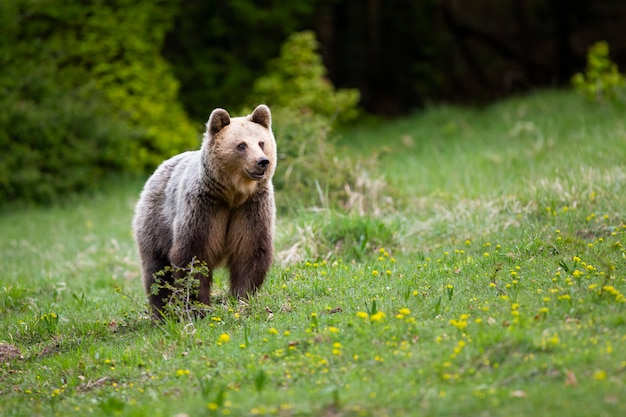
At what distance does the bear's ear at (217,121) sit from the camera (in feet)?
23.7

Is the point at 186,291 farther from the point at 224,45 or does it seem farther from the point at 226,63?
the point at 224,45

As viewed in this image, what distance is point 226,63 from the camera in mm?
21766

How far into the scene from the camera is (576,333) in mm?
5457

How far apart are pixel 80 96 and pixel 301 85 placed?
487 centimetres

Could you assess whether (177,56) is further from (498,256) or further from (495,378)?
(495,378)

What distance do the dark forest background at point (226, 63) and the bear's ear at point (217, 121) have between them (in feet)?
26.9

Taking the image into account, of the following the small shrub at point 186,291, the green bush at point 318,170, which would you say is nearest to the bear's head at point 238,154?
the small shrub at point 186,291

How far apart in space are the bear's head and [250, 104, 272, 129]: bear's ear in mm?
116

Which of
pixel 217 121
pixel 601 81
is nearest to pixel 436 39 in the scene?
pixel 601 81

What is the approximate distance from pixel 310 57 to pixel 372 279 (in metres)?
11.6

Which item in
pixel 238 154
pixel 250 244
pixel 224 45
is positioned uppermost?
pixel 224 45

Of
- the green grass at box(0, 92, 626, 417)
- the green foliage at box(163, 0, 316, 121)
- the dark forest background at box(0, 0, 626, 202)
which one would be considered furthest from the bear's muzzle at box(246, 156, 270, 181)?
the green foliage at box(163, 0, 316, 121)

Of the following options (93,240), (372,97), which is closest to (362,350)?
(93,240)

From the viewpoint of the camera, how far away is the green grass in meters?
5.01
